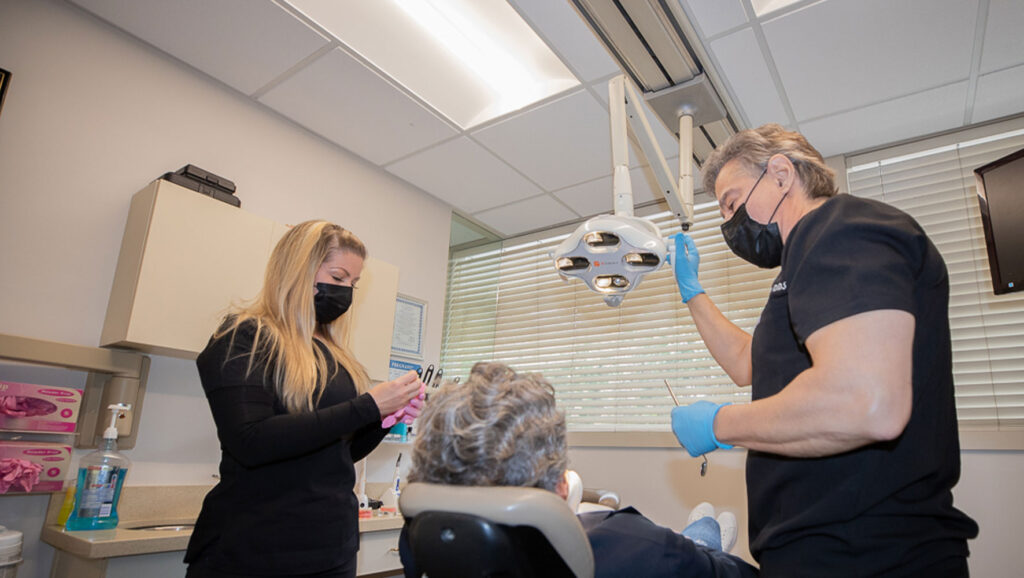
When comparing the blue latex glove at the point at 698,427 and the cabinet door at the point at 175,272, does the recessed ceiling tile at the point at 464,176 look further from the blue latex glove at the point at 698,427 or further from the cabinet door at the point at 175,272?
the blue latex glove at the point at 698,427

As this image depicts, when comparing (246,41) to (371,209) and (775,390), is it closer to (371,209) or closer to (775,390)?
(371,209)

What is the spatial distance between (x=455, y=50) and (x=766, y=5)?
1.18 m

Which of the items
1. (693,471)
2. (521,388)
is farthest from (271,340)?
(693,471)

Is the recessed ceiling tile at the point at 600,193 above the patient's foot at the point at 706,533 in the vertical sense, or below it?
above

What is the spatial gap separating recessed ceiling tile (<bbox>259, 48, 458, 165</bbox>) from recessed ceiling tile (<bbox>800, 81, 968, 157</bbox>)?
1694mm

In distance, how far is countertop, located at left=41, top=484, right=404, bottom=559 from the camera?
1.50 meters

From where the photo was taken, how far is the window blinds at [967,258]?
2.21 m

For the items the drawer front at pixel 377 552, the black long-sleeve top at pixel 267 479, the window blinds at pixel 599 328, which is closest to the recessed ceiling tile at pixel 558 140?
the window blinds at pixel 599 328

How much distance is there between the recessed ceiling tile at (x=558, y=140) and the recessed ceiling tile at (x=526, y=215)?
0.24m

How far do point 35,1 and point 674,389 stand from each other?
9.96 ft

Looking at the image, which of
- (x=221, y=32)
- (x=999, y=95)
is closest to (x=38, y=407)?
(x=221, y=32)

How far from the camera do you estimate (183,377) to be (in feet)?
7.25

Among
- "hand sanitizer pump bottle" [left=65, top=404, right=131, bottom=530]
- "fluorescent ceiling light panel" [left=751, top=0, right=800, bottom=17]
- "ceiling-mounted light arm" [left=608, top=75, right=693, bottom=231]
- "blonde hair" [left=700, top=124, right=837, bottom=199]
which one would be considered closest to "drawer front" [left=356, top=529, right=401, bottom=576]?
"hand sanitizer pump bottle" [left=65, top=404, right=131, bottom=530]

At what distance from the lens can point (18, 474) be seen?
1703mm
